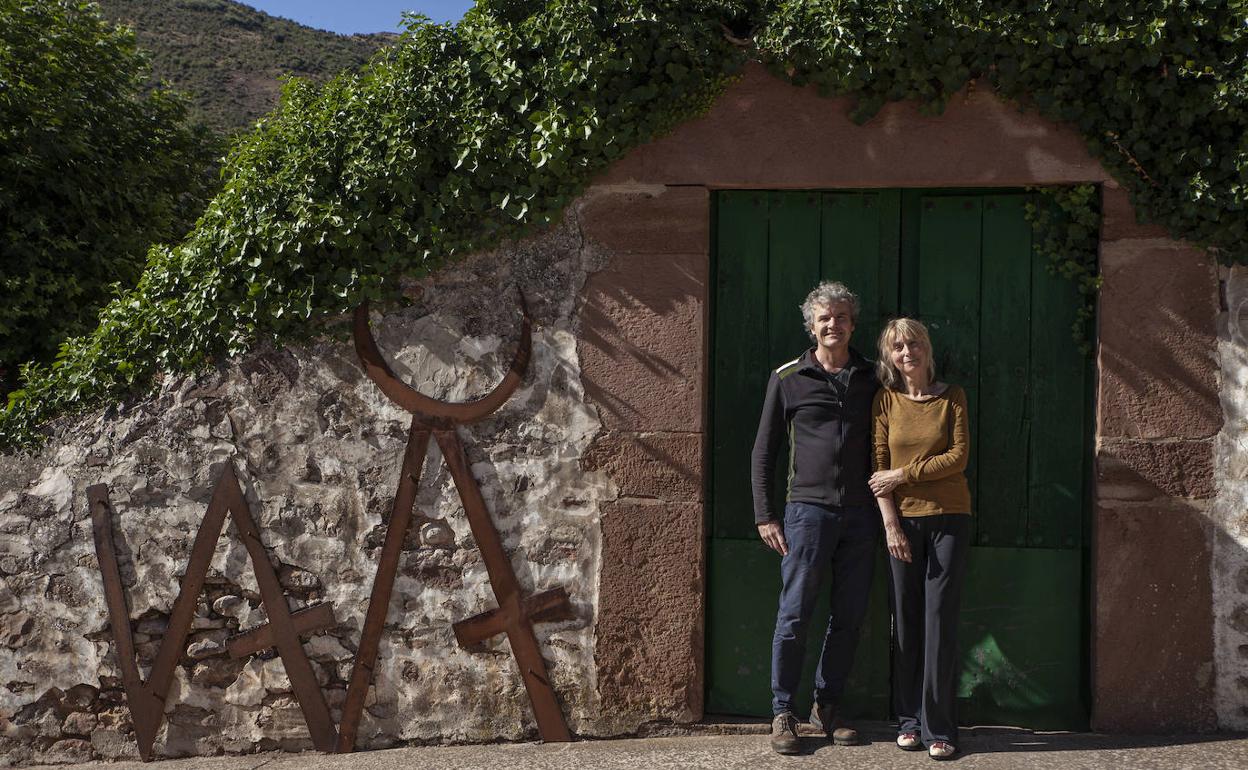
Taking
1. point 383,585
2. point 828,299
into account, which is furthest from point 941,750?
point 383,585

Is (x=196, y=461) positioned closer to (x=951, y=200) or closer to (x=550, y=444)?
(x=550, y=444)

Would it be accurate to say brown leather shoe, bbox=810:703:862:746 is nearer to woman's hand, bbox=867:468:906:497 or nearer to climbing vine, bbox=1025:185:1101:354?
woman's hand, bbox=867:468:906:497

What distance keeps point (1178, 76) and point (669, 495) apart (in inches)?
91.8

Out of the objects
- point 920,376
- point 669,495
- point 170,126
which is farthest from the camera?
point 170,126

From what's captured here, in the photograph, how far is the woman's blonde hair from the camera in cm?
344

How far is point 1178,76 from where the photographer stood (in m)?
3.50

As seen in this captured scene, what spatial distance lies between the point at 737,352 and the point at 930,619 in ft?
3.97

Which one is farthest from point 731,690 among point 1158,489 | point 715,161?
point 715,161

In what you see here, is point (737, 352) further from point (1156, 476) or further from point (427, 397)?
point (1156, 476)

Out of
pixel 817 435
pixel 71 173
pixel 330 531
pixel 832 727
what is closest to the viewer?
pixel 817 435

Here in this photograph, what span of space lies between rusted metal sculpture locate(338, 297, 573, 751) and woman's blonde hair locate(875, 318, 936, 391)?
1.32m

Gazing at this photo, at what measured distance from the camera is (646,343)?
3822 mm

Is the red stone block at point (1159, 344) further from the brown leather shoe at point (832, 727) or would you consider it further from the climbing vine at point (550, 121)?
the brown leather shoe at point (832, 727)

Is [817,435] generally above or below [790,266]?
below
